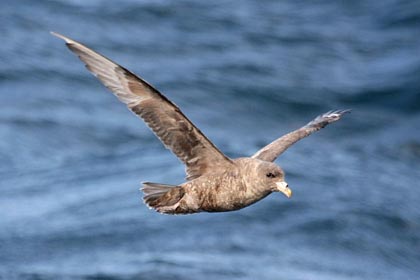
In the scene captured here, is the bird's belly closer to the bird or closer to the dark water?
the bird

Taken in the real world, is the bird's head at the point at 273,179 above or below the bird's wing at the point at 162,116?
below

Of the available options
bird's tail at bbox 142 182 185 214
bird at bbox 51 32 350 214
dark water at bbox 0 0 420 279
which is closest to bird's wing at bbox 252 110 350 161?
bird at bbox 51 32 350 214

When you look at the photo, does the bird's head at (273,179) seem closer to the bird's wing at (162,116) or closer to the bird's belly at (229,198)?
the bird's belly at (229,198)

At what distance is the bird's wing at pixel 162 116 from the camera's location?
8.84 metres

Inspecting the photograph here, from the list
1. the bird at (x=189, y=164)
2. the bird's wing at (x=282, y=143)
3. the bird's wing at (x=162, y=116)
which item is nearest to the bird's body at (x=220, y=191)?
the bird at (x=189, y=164)

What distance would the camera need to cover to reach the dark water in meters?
15.5

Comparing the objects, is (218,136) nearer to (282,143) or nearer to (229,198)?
(282,143)

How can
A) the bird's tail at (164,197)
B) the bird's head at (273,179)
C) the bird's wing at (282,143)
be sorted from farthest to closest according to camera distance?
the bird's wing at (282,143), the bird's tail at (164,197), the bird's head at (273,179)

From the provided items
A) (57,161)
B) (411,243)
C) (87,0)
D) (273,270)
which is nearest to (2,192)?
(57,161)

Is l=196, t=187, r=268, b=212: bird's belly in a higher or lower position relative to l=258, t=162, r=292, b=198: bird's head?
lower

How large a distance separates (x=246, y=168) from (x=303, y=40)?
13.5 meters

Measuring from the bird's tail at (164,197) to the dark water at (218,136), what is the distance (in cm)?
531

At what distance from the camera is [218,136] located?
59.5ft

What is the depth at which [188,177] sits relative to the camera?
922 cm
